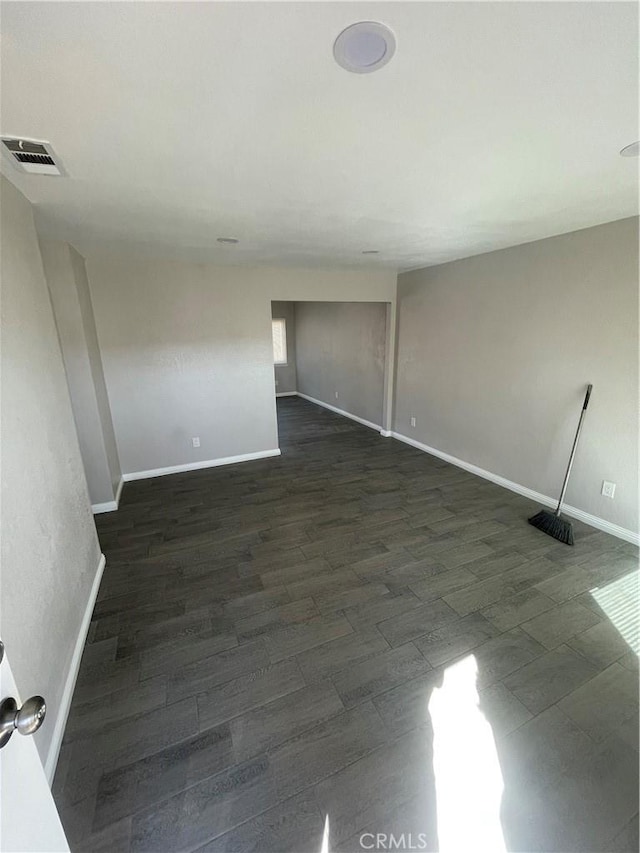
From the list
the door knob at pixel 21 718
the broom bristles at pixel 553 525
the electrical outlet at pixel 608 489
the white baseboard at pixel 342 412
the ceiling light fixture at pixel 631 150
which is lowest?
the broom bristles at pixel 553 525

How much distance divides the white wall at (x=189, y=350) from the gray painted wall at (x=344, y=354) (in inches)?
47.5

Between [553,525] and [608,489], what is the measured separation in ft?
1.72

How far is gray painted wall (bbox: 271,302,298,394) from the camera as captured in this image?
308 inches

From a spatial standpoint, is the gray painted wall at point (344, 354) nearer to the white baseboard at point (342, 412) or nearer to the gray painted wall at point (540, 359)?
the white baseboard at point (342, 412)

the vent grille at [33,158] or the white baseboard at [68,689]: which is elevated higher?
the vent grille at [33,158]

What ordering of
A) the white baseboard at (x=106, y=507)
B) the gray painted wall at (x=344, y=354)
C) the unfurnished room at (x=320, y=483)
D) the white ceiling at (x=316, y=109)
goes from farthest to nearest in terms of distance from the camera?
the gray painted wall at (x=344, y=354), the white baseboard at (x=106, y=507), the unfurnished room at (x=320, y=483), the white ceiling at (x=316, y=109)

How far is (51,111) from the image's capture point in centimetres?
116

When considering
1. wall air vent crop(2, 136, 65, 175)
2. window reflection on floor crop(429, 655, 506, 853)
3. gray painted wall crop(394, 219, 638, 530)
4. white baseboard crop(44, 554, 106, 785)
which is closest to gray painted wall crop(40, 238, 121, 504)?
white baseboard crop(44, 554, 106, 785)

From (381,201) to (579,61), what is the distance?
3.75ft

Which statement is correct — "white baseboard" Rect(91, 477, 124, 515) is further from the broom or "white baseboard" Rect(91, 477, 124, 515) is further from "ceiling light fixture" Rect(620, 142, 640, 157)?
"ceiling light fixture" Rect(620, 142, 640, 157)

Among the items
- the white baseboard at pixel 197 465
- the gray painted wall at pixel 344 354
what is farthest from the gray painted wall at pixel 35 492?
the gray painted wall at pixel 344 354

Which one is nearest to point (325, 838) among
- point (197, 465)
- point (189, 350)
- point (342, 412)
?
point (197, 465)

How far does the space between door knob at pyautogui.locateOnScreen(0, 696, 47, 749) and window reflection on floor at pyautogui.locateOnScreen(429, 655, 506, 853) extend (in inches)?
54.1

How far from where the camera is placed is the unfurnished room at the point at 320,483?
3.21 feet
